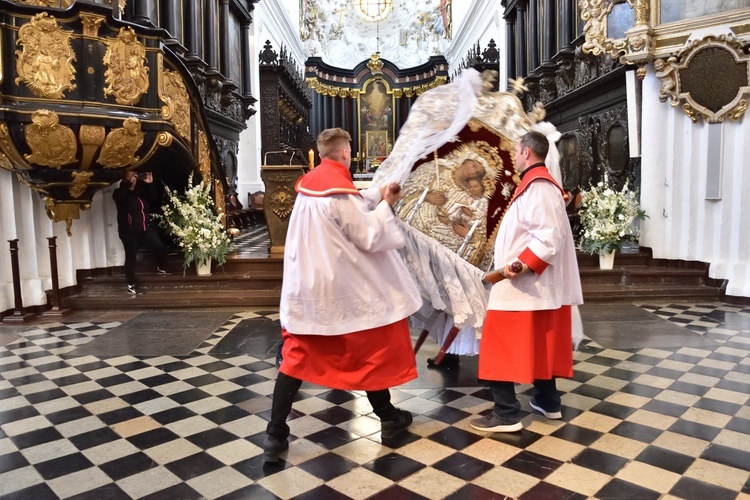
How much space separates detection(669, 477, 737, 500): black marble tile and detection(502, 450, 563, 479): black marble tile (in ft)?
1.75

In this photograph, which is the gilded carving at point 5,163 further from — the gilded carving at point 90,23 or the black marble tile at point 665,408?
the black marble tile at point 665,408

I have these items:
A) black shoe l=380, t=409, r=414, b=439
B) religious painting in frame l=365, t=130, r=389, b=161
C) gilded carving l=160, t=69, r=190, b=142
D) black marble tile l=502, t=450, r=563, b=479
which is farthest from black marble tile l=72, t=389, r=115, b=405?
religious painting in frame l=365, t=130, r=389, b=161

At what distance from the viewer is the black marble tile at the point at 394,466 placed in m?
2.90

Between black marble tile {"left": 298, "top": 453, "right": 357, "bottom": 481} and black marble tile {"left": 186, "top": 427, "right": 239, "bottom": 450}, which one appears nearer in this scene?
black marble tile {"left": 298, "top": 453, "right": 357, "bottom": 481}

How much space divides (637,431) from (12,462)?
3.42 metres

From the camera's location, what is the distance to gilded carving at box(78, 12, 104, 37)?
5969mm

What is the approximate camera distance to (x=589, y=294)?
7188mm

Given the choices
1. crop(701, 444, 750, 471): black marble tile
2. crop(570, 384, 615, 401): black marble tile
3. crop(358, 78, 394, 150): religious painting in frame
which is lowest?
crop(701, 444, 750, 471): black marble tile

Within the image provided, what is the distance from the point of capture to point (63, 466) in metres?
3.04

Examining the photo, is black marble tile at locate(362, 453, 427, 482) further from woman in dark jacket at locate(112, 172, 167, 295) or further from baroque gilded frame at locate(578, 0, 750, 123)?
baroque gilded frame at locate(578, 0, 750, 123)

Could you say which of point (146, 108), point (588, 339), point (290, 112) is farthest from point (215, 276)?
point (290, 112)

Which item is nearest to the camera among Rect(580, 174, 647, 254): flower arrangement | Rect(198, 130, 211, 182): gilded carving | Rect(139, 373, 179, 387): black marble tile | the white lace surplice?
the white lace surplice

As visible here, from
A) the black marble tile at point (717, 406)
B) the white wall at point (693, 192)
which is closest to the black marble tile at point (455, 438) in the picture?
the black marble tile at point (717, 406)

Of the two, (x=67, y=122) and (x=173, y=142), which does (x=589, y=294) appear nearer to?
(x=173, y=142)
